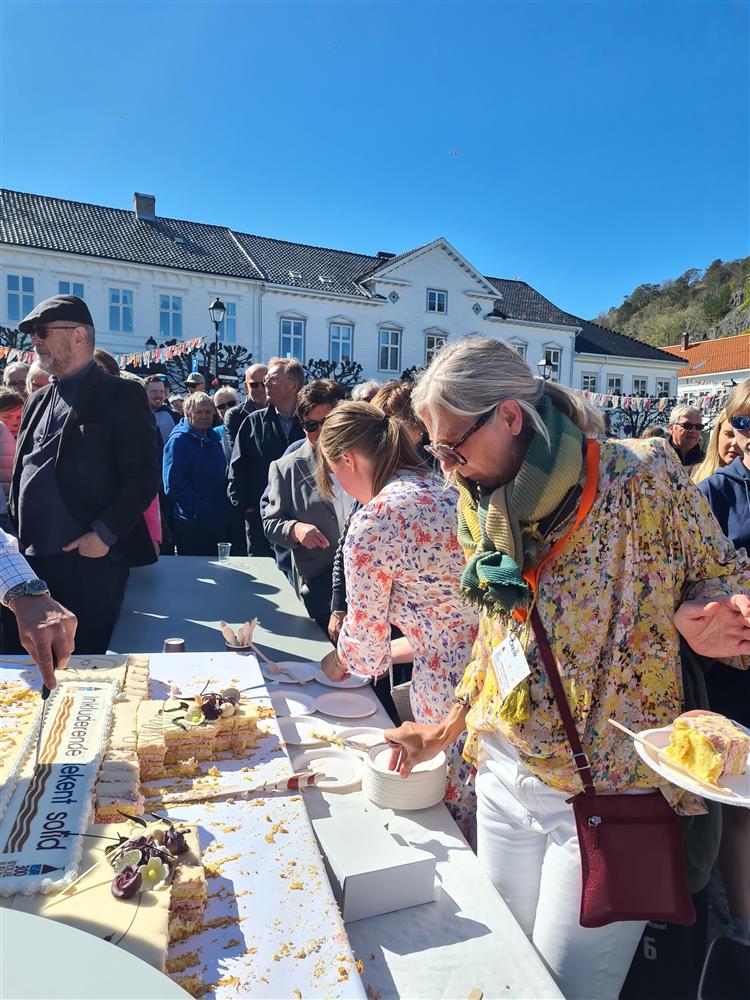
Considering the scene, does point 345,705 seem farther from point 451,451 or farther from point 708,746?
point 708,746

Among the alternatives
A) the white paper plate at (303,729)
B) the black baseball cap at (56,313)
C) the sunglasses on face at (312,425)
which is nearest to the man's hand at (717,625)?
the white paper plate at (303,729)

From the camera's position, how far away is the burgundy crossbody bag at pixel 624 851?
1.26 m

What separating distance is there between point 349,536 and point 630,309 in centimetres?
7062

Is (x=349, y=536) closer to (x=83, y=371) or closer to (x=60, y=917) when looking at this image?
(x=60, y=917)

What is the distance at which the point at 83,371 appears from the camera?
114 inches

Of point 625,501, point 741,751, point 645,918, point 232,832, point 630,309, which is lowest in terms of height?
point 645,918

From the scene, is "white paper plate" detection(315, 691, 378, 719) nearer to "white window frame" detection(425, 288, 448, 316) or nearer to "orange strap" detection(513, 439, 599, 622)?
"orange strap" detection(513, 439, 599, 622)

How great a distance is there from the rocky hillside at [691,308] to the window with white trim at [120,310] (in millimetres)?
38890

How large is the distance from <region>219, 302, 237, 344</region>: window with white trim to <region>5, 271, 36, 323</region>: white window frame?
5851 millimetres

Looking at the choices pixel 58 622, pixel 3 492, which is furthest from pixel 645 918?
pixel 3 492

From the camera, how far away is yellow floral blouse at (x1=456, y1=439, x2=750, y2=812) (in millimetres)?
1293

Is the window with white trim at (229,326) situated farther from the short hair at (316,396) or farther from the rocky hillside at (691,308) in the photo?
the rocky hillside at (691,308)

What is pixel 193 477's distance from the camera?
5055 millimetres

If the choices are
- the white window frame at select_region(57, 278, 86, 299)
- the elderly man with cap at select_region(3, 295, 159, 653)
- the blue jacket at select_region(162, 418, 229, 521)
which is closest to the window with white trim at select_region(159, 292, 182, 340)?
the white window frame at select_region(57, 278, 86, 299)
